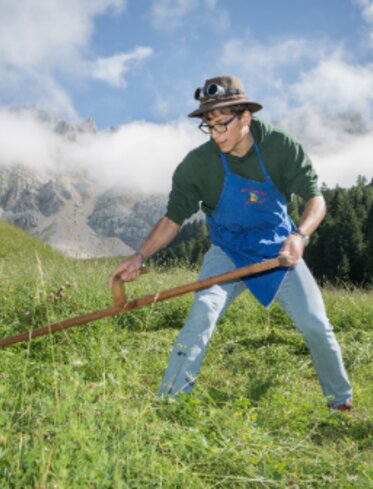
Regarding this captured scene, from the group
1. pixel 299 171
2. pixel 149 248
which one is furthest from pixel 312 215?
pixel 149 248

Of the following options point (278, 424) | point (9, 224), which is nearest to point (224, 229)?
point (278, 424)

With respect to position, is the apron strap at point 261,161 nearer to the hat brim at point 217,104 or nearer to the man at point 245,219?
the man at point 245,219

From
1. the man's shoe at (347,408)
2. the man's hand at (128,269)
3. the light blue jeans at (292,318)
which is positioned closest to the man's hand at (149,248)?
the man's hand at (128,269)

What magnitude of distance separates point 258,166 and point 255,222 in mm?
394

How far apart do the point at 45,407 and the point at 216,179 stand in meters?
1.95

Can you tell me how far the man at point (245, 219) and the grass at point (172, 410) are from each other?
0.36 m

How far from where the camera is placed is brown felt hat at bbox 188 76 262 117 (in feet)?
10.9

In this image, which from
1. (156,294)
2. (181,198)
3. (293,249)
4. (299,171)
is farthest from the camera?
(181,198)

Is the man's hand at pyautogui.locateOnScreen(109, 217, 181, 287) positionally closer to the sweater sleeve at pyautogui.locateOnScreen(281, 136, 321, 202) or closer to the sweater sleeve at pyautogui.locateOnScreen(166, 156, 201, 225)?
the sweater sleeve at pyautogui.locateOnScreen(166, 156, 201, 225)

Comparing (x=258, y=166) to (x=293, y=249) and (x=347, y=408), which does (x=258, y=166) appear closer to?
(x=293, y=249)

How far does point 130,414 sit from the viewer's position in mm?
2543

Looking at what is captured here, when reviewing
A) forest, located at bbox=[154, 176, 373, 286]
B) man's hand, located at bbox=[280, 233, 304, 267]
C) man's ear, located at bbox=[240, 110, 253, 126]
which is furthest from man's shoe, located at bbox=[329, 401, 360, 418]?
forest, located at bbox=[154, 176, 373, 286]

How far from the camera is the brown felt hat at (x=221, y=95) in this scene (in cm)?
332

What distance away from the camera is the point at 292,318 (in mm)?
3643
